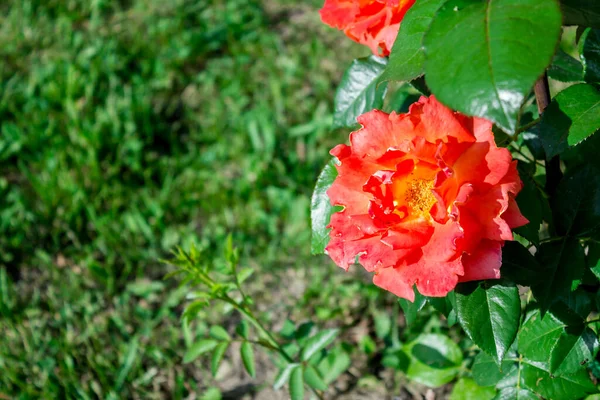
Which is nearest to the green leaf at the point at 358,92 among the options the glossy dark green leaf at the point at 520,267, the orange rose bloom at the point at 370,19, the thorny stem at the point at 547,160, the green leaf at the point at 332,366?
the orange rose bloom at the point at 370,19

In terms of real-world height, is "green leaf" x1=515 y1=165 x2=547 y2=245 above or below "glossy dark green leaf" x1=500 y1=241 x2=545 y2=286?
above

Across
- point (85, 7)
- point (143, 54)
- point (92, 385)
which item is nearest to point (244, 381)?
point (92, 385)

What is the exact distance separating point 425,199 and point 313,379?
0.80 metres

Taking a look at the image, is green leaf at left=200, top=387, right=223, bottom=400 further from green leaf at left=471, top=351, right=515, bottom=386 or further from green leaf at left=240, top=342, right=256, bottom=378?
green leaf at left=471, top=351, right=515, bottom=386

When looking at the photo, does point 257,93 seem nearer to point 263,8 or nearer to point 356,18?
point 263,8

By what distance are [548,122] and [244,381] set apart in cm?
143

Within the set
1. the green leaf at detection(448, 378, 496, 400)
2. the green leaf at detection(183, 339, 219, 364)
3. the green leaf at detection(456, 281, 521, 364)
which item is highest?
the green leaf at detection(456, 281, 521, 364)

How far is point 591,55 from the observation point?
49.5 inches

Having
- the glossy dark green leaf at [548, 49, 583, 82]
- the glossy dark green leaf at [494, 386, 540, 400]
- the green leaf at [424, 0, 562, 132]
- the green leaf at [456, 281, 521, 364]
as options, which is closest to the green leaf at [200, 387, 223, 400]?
the glossy dark green leaf at [494, 386, 540, 400]

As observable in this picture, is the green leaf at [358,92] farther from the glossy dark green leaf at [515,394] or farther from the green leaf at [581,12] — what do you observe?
the glossy dark green leaf at [515,394]

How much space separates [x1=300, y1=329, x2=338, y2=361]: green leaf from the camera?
73.4 inches

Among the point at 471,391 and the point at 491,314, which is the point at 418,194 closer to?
the point at 491,314

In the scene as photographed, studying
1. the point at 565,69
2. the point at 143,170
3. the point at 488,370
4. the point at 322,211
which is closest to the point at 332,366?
the point at 488,370

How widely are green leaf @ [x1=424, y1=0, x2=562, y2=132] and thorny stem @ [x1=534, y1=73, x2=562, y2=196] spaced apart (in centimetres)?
36
